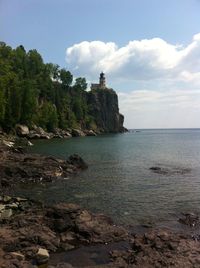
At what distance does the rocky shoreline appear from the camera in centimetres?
1667

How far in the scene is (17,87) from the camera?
372 feet

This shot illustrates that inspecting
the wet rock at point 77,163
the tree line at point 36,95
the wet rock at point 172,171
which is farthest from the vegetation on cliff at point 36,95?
the wet rock at point 172,171

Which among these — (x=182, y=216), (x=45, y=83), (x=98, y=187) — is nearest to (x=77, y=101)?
(x=45, y=83)

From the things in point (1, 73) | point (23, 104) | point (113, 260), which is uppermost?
point (1, 73)

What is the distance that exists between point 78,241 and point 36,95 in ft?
407

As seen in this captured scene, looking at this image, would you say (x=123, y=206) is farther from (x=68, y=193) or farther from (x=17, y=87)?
(x=17, y=87)

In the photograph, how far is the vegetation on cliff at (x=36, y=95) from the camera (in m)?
109

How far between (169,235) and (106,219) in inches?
197

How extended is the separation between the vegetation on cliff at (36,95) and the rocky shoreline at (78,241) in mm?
76854

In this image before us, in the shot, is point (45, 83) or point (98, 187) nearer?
point (98, 187)

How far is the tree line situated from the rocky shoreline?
252 feet

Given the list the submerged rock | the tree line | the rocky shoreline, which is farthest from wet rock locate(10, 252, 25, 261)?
the tree line

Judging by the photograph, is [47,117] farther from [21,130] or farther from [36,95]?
[21,130]

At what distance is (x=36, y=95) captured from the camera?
139625mm
